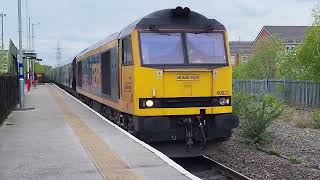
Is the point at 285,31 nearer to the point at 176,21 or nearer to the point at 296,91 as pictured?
the point at 296,91

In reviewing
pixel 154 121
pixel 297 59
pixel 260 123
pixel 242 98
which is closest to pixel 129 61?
pixel 154 121

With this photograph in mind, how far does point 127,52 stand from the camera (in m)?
12.4

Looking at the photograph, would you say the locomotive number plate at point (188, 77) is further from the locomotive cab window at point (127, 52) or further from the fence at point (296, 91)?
the fence at point (296, 91)

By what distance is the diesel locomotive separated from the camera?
454 inches

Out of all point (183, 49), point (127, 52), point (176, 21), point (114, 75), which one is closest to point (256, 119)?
point (114, 75)

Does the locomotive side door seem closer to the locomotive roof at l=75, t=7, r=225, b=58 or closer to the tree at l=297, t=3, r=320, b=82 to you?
the locomotive roof at l=75, t=7, r=225, b=58

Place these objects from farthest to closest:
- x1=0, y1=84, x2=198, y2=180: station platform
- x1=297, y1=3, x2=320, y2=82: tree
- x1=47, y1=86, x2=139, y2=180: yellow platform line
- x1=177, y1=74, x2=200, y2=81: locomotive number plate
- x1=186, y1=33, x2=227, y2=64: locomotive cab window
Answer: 1. x1=297, y1=3, x2=320, y2=82: tree
2. x1=186, y1=33, x2=227, y2=64: locomotive cab window
3. x1=177, y1=74, x2=200, y2=81: locomotive number plate
4. x1=0, y1=84, x2=198, y2=180: station platform
5. x1=47, y1=86, x2=139, y2=180: yellow platform line

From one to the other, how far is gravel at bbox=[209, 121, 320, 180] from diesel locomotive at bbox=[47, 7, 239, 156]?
1.07m

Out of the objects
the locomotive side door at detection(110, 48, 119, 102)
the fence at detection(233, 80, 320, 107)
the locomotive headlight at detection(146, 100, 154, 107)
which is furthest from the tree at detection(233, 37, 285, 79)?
the locomotive headlight at detection(146, 100, 154, 107)

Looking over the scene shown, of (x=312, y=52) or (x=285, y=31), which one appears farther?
(x=285, y=31)

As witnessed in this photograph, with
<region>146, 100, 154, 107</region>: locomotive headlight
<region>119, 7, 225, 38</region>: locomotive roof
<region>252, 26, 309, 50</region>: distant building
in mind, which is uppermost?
<region>252, 26, 309, 50</region>: distant building

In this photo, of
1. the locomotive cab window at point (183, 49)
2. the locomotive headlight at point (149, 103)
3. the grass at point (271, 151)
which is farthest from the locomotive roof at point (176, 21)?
the grass at point (271, 151)

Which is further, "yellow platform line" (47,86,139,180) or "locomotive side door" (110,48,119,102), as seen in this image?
"locomotive side door" (110,48,119,102)

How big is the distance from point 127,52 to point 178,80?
1549 millimetres
